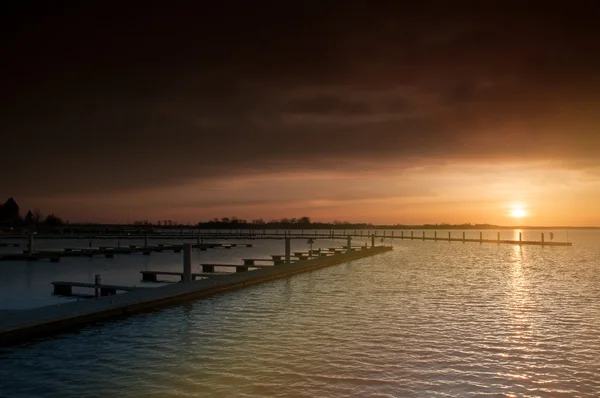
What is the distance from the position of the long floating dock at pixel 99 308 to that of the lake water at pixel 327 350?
0.43 meters

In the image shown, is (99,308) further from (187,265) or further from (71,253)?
(71,253)

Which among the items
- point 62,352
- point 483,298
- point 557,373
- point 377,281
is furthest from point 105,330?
point 377,281

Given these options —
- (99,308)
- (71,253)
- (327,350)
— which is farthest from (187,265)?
(71,253)

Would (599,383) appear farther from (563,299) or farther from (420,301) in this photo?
(563,299)

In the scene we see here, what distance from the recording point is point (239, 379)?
9.40 meters

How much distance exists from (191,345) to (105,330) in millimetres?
2662

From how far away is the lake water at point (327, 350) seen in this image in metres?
9.04

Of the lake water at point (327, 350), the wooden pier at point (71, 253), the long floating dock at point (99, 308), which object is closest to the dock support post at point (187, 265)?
the long floating dock at point (99, 308)

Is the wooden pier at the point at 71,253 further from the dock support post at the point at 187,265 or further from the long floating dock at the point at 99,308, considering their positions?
the long floating dock at the point at 99,308

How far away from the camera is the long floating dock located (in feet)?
38.9

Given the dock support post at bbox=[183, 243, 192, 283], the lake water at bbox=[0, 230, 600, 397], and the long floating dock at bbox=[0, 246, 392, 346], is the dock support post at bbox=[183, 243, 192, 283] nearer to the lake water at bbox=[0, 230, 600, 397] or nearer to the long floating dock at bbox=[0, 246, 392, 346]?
the long floating dock at bbox=[0, 246, 392, 346]

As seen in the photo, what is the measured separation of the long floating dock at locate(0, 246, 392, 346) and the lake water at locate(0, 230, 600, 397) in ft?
1.42

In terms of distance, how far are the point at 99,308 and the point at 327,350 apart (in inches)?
256

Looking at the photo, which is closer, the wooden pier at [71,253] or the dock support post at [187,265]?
the dock support post at [187,265]
